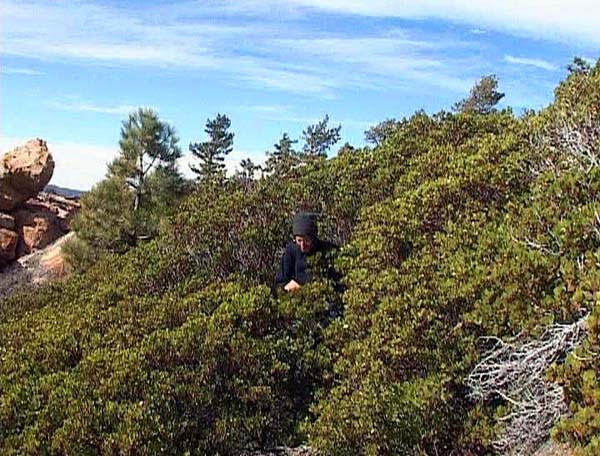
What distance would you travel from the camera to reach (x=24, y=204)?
68.9 feet

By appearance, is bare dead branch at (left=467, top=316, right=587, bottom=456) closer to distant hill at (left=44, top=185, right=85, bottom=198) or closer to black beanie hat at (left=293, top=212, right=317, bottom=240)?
black beanie hat at (left=293, top=212, right=317, bottom=240)

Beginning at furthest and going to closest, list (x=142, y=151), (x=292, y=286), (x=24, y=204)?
(x=24, y=204)
(x=142, y=151)
(x=292, y=286)

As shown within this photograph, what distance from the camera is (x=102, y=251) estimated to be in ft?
52.6

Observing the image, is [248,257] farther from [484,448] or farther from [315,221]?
[484,448]

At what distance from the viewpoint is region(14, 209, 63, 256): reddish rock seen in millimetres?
20438

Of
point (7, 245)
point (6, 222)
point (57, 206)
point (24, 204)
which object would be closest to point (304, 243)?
point (7, 245)

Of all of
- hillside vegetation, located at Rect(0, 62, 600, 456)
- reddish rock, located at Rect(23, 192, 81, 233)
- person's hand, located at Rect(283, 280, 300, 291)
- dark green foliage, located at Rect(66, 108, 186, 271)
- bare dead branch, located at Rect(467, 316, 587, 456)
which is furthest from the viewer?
reddish rock, located at Rect(23, 192, 81, 233)

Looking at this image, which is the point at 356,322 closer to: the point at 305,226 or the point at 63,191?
the point at 305,226

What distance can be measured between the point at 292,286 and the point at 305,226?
0.49 metres

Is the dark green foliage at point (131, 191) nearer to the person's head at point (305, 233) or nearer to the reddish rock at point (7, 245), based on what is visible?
the reddish rock at point (7, 245)

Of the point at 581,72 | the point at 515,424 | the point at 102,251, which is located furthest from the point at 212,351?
the point at 102,251

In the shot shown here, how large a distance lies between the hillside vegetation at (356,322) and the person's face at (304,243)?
0.29 meters

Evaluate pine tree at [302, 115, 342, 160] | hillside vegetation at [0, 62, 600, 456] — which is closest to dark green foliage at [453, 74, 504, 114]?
pine tree at [302, 115, 342, 160]

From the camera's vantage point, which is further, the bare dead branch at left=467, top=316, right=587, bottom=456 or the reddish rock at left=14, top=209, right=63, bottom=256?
the reddish rock at left=14, top=209, right=63, bottom=256
